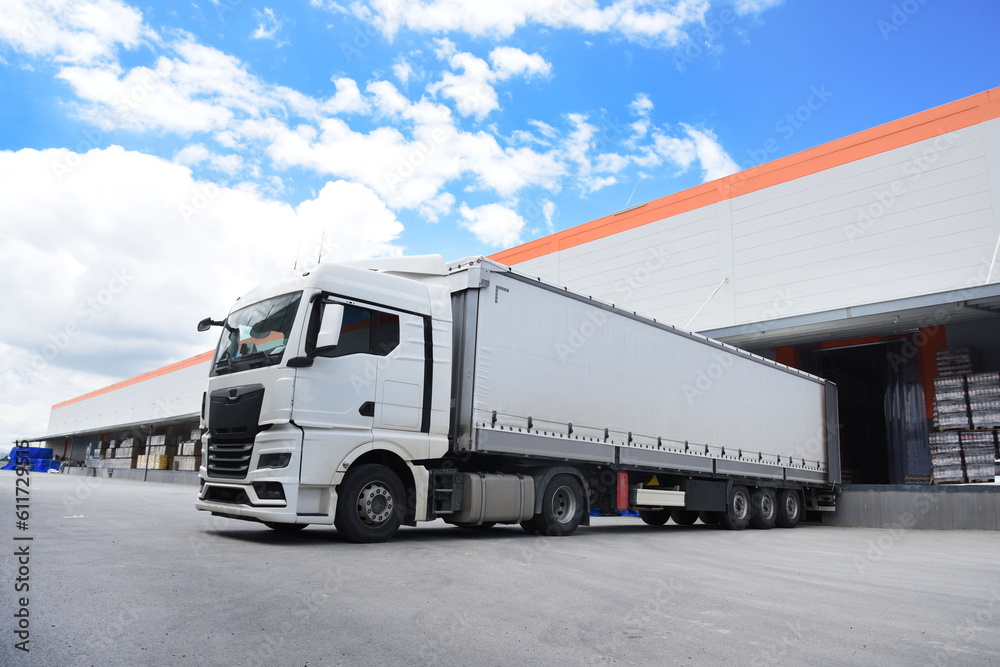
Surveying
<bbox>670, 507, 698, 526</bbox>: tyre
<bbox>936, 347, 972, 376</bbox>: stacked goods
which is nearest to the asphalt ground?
<bbox>670, 507, 698, 526</bbox>: tyre

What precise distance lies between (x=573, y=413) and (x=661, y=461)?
2.58m

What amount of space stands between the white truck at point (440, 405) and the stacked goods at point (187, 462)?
33771mm

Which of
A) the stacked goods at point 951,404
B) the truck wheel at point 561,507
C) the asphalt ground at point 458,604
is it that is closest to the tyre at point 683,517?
the truck wheel at point 561,507

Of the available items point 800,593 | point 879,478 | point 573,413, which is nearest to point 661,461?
point 573,413

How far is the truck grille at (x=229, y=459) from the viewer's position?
7.61m

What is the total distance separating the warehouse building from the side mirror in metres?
13.8

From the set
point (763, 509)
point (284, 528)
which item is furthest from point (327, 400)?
point (763, 509)

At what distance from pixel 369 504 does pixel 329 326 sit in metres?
2.11

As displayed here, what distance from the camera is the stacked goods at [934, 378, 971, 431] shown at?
53.4ft

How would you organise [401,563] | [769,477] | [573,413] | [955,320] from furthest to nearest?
[955,320] < [769,477] < [573,413] < [401,563]

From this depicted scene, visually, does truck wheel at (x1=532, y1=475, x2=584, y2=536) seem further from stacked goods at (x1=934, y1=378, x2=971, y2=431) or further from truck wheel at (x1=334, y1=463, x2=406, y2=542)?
stacked goods at (x1=934, y1=378, x2=971, y2=431)

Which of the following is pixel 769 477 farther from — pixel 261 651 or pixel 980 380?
pixel 261 651

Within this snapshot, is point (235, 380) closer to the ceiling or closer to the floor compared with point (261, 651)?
closer to the ceiling

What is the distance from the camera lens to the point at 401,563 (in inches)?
248
